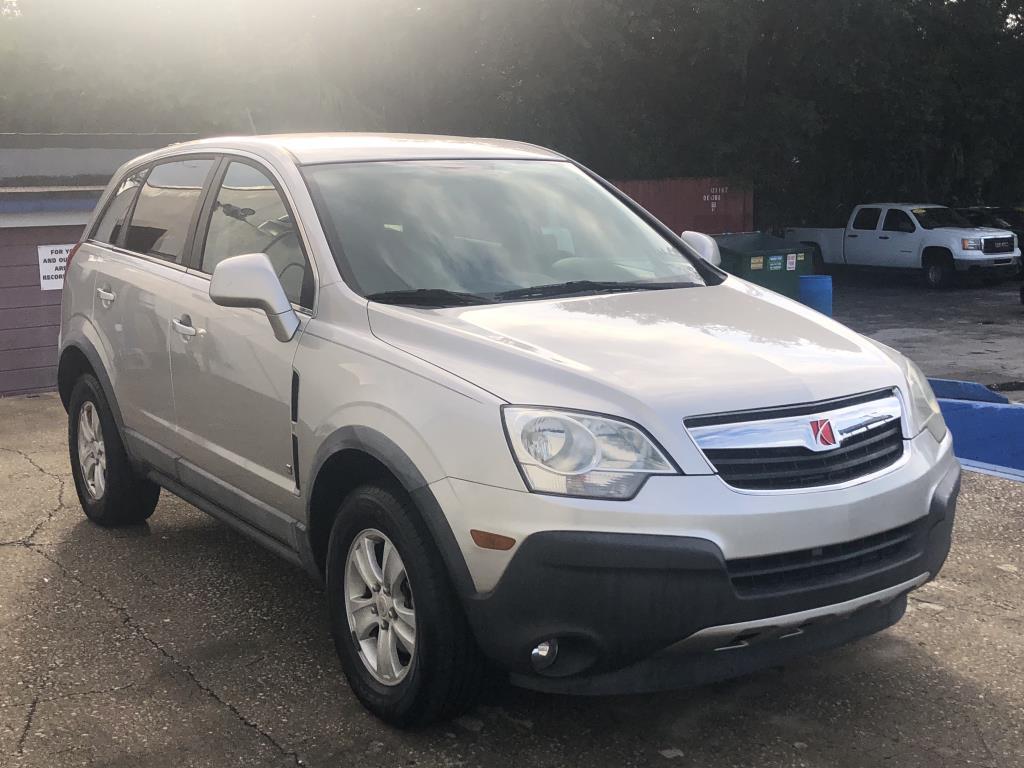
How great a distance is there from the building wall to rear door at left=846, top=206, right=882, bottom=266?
17.6 m

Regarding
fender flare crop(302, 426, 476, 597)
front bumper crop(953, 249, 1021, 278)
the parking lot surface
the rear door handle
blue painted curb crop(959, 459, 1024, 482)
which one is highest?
the rear door handle

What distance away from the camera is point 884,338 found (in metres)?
15.8

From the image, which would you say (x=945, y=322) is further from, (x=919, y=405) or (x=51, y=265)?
(x=919, y=405)

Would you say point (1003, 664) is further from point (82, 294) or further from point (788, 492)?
point (82, 294)

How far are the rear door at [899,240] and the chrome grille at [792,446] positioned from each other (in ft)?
70.2

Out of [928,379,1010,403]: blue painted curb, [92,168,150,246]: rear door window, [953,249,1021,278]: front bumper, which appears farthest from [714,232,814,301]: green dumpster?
[92,168,150,246]: rear door window

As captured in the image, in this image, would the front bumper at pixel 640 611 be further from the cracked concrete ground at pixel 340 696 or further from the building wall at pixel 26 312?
the building wall at pixel 26 312

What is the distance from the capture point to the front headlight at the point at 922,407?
12.2 feet

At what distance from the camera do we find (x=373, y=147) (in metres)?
4.73

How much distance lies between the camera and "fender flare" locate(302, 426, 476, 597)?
3289 millimetres

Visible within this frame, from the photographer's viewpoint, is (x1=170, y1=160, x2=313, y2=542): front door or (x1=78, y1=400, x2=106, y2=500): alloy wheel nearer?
(x1=170, y1=160, x2=313, y2=542): front door

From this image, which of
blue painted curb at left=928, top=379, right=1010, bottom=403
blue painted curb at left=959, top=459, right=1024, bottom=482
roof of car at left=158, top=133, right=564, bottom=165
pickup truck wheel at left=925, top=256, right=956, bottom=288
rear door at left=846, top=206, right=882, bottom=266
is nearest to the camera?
roof of car at left=158, top=133, right=564, bottom=165

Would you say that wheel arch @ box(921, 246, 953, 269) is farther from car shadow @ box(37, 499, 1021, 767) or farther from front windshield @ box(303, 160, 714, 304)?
car shadow @ box(37, 499, 1021, 767)

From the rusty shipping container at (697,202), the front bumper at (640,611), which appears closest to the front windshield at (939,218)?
the rusty shipping container at (697,202)
